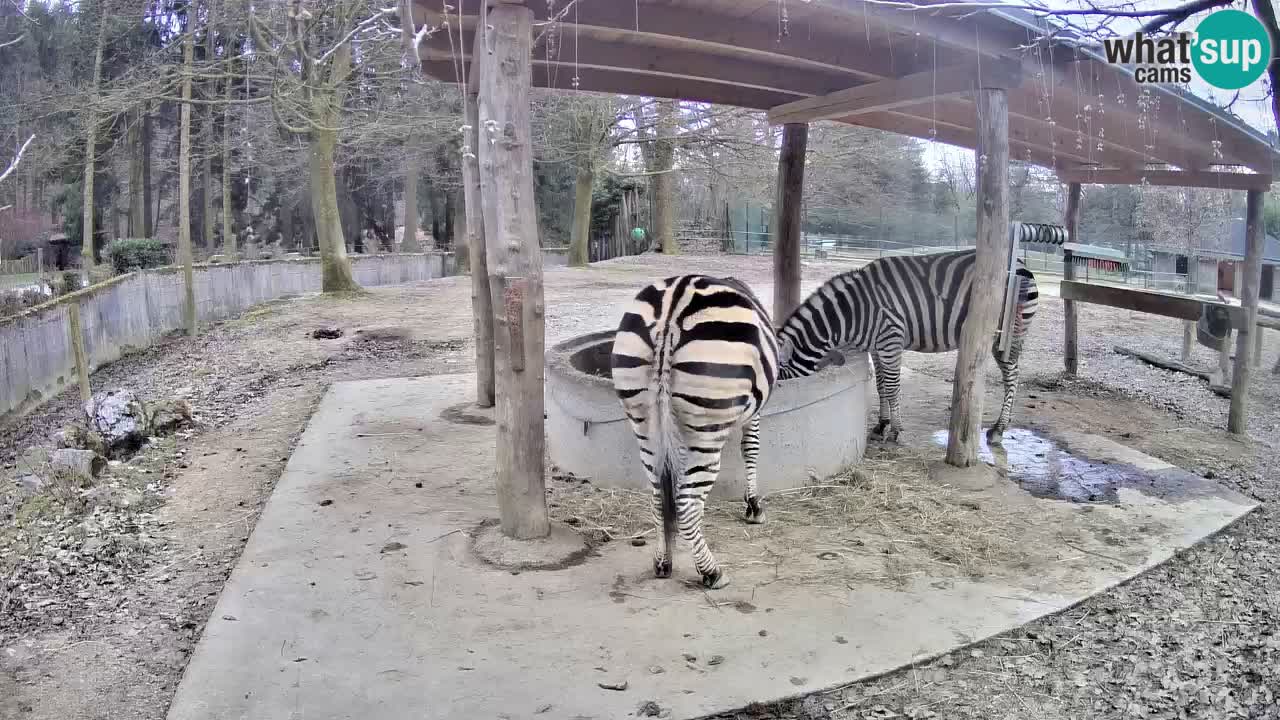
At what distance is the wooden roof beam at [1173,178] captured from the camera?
774 cm

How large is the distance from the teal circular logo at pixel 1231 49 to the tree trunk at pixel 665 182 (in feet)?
52.8

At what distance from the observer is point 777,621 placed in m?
3.89

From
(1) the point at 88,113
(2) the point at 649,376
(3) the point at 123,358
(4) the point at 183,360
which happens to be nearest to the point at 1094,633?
(2) the point at 649,376

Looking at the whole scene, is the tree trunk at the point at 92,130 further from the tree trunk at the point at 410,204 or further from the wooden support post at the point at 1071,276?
the wooden support post at the point at 1071,276

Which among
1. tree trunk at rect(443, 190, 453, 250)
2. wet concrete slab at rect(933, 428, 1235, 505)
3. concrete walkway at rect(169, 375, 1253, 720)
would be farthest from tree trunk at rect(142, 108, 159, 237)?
wet concrete slab at rect(933, 428, 1235, 505)

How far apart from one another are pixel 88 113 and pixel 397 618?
14068 mm

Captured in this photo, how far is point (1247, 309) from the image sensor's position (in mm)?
7309

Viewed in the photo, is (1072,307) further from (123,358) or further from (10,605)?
(123,358)

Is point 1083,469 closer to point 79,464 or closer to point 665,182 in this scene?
point 79,464

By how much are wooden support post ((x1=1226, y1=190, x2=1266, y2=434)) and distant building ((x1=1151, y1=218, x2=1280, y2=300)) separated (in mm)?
816

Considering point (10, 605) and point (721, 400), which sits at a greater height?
point (721, 400)

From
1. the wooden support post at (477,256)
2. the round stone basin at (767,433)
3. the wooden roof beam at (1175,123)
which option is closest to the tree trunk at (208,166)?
the wooden support post at (477,256)

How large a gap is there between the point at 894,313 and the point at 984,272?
1189 mm

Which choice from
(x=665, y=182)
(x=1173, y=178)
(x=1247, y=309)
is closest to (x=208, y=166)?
(x=665, y=182)
